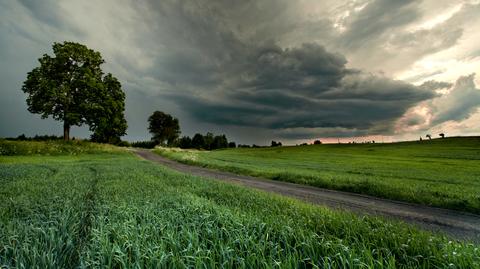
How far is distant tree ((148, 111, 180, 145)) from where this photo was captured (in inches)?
4038

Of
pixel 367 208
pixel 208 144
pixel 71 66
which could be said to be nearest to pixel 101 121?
pixel 71 66

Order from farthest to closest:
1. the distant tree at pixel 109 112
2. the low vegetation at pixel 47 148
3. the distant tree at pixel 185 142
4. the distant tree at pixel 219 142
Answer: the distant tree at pixel 219 142 < the distant tree at pixel 185 142 < the distant tree at pixel 109 112 < the low vegetation at pixel 47 148

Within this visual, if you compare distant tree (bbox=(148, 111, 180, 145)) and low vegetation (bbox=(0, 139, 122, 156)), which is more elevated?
distant tree (bbox=(148, 111, 180, 145))

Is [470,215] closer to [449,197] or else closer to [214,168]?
[449,197]

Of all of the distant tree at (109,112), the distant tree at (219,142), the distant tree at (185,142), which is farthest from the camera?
the distant tree at (219,142)

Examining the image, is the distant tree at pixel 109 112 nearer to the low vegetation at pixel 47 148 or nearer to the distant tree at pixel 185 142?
the low vegetation at pixel 47 148

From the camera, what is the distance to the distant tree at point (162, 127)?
336ft

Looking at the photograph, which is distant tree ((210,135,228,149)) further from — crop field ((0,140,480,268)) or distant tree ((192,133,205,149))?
crop field ((0,140,480,268))

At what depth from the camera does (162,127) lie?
4090 inches

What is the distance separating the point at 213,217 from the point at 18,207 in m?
5.67

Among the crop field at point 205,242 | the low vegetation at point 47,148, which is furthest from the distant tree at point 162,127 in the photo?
the crop field at point 205,242

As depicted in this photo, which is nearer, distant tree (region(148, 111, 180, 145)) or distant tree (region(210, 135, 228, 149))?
distant tree (region(148, 111, 180, 145))

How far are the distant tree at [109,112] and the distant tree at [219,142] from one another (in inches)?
3613

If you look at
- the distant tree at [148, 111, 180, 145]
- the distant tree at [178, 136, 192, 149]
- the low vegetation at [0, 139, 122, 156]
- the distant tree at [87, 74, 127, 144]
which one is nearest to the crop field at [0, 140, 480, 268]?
the low vegetation at [0, 139, 122, 156]
